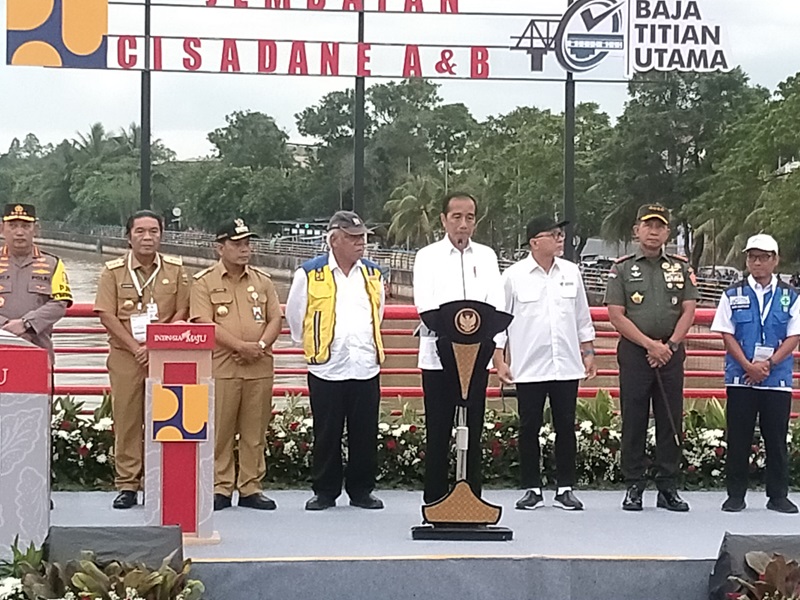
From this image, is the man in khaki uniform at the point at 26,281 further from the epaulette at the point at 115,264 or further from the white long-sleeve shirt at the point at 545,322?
the white long-sleeve shirt at the point at 545,322

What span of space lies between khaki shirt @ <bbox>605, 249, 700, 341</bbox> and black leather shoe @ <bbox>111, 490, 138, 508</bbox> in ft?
8.21

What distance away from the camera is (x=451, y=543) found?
Result: 471 centimetres

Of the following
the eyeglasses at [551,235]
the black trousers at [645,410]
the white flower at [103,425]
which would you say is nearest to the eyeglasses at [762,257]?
the black trousers at [645,410]

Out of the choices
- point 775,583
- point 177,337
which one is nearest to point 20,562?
point 177,337

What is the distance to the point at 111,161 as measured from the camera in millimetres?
16734

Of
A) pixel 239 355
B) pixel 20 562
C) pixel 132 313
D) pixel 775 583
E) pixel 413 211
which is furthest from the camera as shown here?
pixel 413 211

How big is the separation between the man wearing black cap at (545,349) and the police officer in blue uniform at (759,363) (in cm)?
70

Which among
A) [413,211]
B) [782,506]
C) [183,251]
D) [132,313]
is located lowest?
[782,506]

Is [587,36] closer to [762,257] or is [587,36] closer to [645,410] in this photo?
[762,257]

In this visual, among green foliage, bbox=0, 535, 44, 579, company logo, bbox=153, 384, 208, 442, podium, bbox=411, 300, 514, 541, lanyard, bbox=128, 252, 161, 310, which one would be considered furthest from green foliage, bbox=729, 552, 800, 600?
lanyard, bbox=128, 252, 161, 310

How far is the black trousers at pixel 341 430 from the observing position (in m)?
5.49

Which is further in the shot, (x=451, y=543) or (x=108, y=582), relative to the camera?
(x=451, y=543)

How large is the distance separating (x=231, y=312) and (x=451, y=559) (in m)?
1.76

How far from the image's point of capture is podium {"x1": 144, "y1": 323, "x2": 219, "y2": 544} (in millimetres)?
4602
